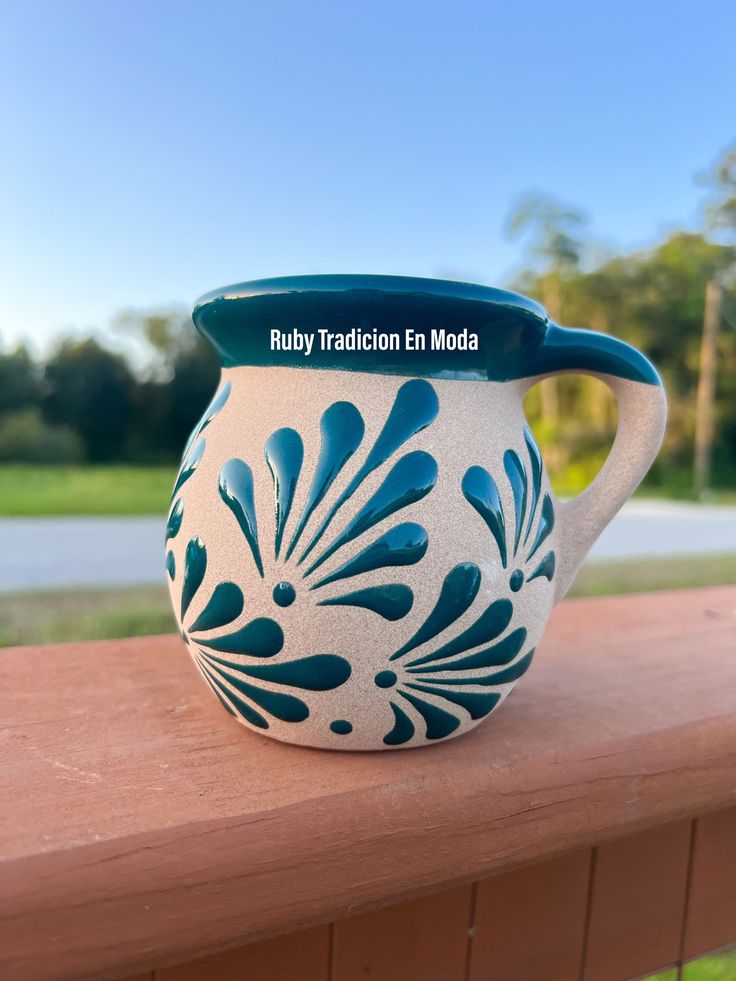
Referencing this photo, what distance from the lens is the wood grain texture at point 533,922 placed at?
627 mm

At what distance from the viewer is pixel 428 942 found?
61 centimetres

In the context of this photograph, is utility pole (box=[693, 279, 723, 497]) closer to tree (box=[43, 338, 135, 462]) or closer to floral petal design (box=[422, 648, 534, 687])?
tree (box=[43, 338, 135, 462])

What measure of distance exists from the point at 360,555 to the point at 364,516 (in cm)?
2

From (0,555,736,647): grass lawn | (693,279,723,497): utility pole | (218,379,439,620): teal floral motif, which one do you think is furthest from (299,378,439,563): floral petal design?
(693,279,723,497): utility pole

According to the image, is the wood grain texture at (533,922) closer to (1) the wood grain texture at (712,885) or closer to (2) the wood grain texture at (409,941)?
(2) the wood grain texture at (409,941)

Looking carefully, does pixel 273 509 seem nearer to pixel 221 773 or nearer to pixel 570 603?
pixel 221 773

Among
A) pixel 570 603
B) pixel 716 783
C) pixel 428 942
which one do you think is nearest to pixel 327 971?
pixel 428 942

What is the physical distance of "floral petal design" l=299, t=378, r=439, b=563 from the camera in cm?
49

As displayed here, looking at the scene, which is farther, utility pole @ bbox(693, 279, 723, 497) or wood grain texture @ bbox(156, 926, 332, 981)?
utility pole @ bbox(693, 279, 723, 497)

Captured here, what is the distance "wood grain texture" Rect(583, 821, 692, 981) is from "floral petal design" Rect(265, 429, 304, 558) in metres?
0.42

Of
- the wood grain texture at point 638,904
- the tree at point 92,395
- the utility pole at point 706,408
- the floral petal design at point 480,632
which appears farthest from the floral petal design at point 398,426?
the utility pole at point 706,408

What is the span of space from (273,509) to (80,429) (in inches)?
260

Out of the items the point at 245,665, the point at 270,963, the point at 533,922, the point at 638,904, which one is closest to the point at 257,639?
the point at 245,665

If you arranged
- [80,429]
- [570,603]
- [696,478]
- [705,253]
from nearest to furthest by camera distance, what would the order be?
1. [570,603]
2. [80,429]
3. [705,253]
4. [696,478]
